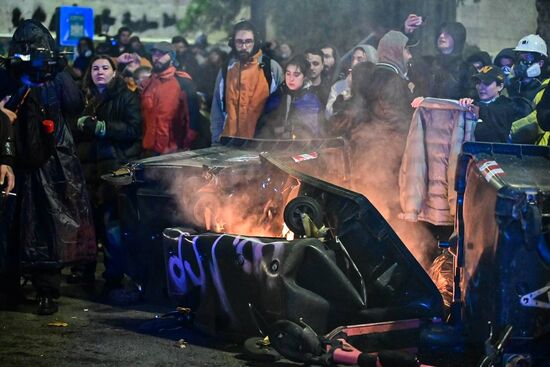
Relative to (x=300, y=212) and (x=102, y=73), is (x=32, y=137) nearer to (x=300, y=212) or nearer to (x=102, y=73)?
(x=102, y=73)

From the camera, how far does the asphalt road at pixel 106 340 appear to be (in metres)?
7.19

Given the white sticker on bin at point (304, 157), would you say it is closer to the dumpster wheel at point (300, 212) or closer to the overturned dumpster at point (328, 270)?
the overturned dumpster at point (328, 270)

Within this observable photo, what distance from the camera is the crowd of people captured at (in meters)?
8.59

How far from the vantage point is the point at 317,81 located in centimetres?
1138

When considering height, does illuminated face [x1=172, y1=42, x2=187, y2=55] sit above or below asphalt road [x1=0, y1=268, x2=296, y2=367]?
above

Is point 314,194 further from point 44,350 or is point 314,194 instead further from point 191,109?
point 191,109

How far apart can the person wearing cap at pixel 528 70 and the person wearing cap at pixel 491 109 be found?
439mm

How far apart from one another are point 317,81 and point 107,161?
7.95ft

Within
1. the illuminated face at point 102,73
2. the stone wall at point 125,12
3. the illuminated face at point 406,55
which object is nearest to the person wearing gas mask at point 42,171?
the illuminated face at point 102,73

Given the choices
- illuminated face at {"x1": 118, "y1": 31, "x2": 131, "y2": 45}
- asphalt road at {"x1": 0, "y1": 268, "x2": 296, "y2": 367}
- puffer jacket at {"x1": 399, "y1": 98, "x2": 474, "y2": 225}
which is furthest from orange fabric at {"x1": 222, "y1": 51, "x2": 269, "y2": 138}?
illuminated face at {"x1": 118, "y1": 31, "x2": 131, "y2": 45}

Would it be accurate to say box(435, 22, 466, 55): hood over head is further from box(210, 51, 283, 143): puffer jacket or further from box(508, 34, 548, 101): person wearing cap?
box(210, 51, 283, 143): puffer jacket

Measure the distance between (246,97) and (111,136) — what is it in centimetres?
174

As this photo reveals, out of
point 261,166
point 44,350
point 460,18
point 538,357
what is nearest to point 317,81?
point 261,166

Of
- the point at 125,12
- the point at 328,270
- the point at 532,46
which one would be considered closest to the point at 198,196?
the point at 328,270
